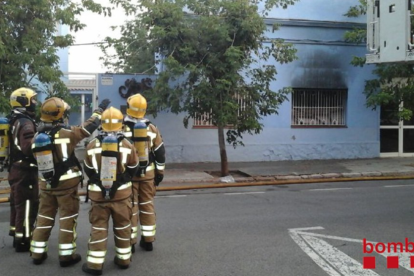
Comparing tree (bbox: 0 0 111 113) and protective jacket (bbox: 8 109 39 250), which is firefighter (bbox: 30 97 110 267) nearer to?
protective jacket (bbox: 8 109 39 250)

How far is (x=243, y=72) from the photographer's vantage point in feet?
44.4

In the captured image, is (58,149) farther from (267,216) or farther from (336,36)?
(336,36)

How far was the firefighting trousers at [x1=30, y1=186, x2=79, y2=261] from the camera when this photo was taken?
5070 millimetres

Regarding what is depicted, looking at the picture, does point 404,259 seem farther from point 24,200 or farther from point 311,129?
point 311,129

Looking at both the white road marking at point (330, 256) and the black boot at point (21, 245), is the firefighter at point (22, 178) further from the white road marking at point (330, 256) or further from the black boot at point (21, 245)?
the white road marking at point (330, 256)

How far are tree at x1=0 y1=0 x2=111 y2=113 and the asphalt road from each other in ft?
13.0

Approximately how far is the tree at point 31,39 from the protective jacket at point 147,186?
6318 millimetres

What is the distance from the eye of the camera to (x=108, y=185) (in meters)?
4.72

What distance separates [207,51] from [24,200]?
729 centimetres

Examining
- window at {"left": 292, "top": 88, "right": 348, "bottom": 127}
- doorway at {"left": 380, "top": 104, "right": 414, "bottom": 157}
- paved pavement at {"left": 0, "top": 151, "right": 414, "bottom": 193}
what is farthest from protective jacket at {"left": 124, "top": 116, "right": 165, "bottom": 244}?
doorway at {"left": 380, "top": 104, "right": 414, "bottom": 157}

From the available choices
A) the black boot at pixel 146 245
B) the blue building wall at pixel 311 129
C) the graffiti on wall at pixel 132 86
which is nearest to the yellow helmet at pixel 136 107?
the black boot at pixel 146 245

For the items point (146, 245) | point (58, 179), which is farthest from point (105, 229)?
point (146, 245)

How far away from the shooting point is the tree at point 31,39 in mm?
10906

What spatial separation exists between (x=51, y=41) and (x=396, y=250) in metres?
9.70
